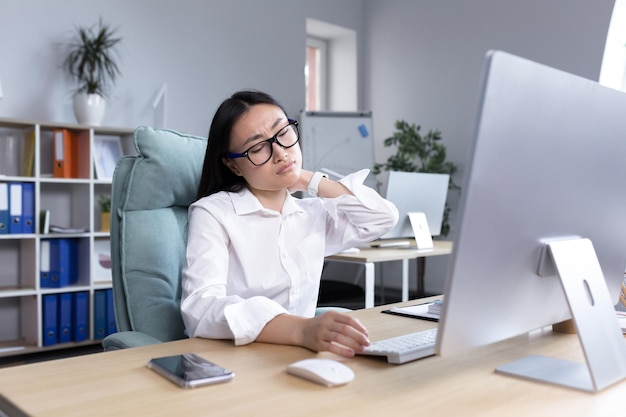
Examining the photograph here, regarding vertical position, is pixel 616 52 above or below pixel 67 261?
above

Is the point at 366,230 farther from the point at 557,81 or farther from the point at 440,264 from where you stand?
the point at 440,264

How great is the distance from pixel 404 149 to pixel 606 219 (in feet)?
13.3

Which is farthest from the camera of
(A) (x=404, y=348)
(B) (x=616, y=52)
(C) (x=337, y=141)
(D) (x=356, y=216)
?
(C) (x=337, y=141)

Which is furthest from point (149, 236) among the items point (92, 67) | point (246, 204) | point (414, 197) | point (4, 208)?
point (92, 67)

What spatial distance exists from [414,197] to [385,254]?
1.61 ft

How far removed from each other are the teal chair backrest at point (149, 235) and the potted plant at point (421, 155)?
3507mm

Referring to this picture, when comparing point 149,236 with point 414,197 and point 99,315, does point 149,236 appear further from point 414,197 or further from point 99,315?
point 99,315

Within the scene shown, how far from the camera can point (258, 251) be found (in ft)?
4.63

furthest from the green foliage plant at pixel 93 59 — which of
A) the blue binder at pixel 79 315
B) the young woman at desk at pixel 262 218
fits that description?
the young woman at desk at pixel 262 218

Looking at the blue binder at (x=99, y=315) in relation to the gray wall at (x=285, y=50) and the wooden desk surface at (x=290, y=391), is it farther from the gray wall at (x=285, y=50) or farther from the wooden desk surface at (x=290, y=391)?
the wooden desk surface at (x=290, y=391)

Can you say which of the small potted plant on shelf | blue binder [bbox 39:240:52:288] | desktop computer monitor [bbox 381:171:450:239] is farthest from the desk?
blue binder [bbox 39:240:52:288]

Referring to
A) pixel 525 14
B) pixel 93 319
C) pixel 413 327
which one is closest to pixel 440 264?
pixel 525 14

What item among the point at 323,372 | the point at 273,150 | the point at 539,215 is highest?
the point at 273,150

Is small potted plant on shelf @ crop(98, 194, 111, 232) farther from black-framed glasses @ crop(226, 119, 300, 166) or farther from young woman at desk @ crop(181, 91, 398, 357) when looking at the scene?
black-framed glasses @ crop(226, 119, 300, 166)
